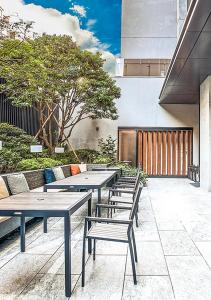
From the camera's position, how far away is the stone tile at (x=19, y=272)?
2371mm

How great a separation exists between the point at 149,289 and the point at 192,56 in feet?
16.2

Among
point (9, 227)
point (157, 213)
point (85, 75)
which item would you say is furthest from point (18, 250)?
point (85, 75)

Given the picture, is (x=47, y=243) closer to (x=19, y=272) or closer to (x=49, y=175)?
(x=19, y=272)

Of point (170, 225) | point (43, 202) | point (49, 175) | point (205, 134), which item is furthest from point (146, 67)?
point (43, 202)

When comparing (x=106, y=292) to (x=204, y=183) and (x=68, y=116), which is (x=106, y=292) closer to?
(x=204, y=183)

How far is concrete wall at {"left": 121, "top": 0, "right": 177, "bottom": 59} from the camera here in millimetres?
13320

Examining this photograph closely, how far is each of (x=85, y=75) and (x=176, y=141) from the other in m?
5.16

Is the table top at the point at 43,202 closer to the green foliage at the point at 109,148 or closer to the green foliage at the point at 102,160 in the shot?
the green foliage at the point at 102,160

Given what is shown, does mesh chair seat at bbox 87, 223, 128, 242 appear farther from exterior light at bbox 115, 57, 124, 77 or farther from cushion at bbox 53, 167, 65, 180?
exterior light at bbox 115, 57, 124, 77

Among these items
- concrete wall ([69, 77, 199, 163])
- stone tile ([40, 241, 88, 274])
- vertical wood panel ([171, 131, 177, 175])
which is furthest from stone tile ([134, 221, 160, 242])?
concrete wall ([69, 77, 199, 163])

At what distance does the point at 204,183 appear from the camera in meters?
8.30

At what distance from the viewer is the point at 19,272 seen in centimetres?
268

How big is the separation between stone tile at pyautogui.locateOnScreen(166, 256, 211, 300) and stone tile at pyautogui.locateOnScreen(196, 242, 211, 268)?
70mm

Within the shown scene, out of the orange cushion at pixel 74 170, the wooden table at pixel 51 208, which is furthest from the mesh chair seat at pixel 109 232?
the orange cushion at pixel 74 170
